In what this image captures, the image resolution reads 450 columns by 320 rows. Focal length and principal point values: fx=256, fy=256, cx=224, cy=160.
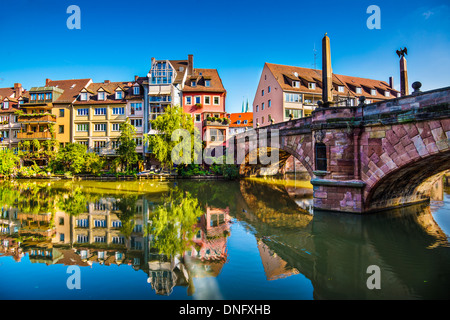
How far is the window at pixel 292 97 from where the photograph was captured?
3603 cm

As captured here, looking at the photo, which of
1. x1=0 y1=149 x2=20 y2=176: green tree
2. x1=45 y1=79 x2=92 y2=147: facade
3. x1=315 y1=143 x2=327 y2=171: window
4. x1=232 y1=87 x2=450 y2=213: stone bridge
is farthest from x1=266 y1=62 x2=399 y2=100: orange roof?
x1=0 y1=149 x2=20 y2=176: green tree

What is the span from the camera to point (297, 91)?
119 ft

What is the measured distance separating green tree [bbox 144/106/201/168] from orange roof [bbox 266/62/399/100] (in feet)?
47.9

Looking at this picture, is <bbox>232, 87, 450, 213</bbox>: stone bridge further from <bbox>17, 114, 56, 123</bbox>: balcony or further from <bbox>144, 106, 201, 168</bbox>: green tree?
<bbox>17, 114, 56, 123</bbox>: balcony

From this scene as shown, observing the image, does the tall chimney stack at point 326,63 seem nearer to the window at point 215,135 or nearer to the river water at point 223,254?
the river water at point 223,254

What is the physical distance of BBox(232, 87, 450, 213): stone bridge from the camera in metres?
Result: 9.29

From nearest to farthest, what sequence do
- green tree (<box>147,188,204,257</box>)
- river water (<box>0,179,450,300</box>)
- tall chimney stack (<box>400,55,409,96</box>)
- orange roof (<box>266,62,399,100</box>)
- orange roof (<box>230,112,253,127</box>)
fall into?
river water (<box>0,179,450,300</box>) → green tree (<box>147,188,204,257</box>) → tall chimney stack (<box>400,55,409,96</box>) → orange roof (<box>266,62,399,100</box>) → orange roof (<box>230,112,253,127</box>)

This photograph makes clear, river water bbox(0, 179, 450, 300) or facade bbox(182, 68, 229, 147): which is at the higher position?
facade bbox(182, 68, 229, 147)

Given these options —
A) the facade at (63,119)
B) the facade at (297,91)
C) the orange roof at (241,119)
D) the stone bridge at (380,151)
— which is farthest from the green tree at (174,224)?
the orange roof at (241,119)

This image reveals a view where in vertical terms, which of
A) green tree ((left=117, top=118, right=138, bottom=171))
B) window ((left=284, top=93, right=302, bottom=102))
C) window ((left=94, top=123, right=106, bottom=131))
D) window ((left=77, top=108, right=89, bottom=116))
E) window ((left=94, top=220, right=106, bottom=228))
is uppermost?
window ((left=284, top=93, right=302, bottom=102))

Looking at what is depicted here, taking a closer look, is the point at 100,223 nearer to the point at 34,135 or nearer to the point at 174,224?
the point at 174,224
